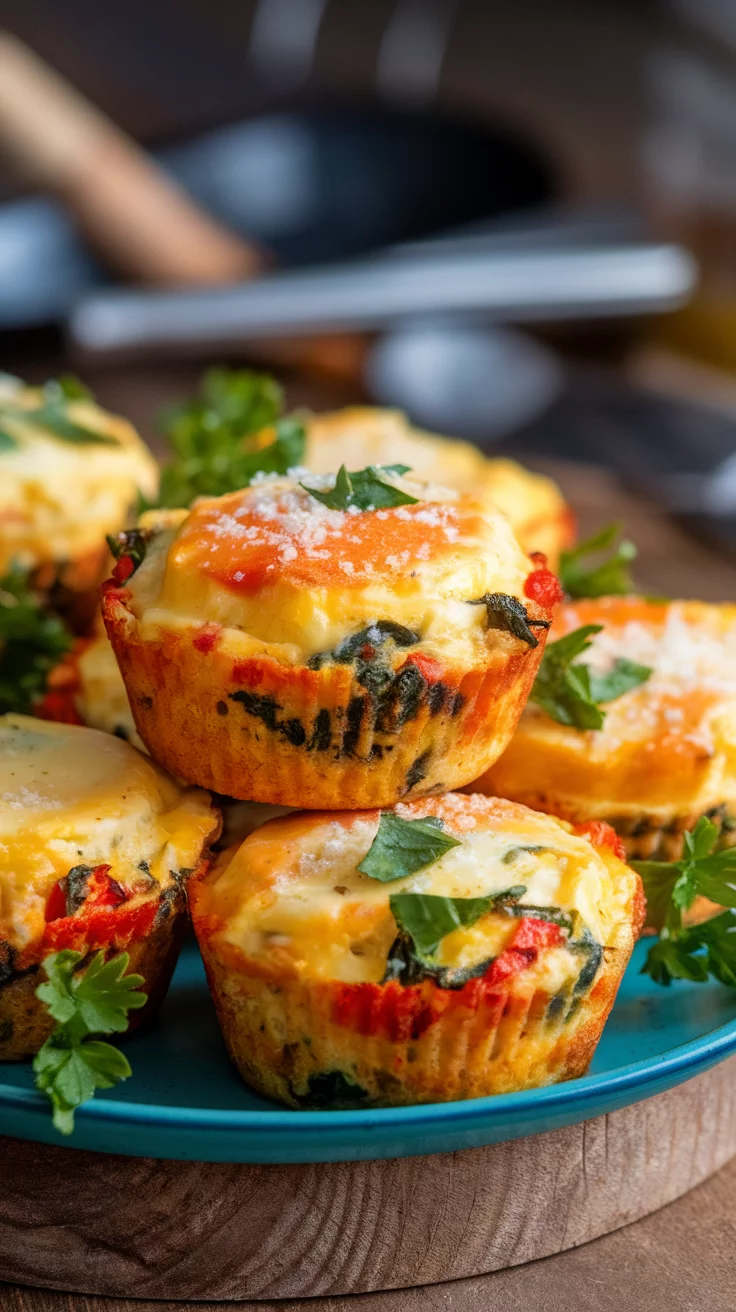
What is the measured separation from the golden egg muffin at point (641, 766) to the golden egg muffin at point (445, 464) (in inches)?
Answer: 52.2

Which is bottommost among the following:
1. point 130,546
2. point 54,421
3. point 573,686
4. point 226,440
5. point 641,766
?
point 54,421

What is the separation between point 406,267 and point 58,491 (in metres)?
3.42

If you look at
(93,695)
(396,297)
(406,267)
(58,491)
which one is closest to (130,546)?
(93,695)

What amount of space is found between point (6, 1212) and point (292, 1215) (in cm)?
45

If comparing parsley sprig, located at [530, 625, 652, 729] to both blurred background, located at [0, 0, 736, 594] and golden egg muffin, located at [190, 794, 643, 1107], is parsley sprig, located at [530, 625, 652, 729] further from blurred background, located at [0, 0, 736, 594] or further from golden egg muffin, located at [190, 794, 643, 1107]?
blurred background, located at [0, 0, 736, 594]

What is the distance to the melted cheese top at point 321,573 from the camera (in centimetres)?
241

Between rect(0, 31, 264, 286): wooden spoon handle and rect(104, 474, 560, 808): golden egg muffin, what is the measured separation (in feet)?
15.0

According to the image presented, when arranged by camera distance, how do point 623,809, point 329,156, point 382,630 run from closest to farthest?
1. point 382,630
2. point 623,809
3. point 329,156

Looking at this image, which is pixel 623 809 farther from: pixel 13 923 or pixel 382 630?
pixel 13 923

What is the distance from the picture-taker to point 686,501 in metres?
5.61

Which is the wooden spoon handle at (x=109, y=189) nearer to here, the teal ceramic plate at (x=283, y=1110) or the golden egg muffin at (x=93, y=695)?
the golden egg muffin at (x=93, y=695)

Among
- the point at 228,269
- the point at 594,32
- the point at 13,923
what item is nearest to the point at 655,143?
the point at 594,32

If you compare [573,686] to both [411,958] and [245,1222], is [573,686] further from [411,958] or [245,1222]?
[245,1222]

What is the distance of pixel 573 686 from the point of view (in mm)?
2809
